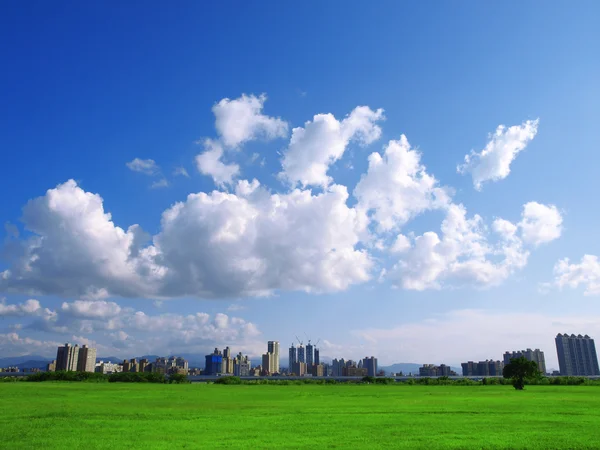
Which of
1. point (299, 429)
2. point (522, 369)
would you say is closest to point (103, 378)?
point (522, 369)

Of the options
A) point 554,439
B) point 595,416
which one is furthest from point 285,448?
point 595,416

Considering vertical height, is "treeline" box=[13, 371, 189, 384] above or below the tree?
below

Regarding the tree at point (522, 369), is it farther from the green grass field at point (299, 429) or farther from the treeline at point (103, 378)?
the treeline at point (103, 378)

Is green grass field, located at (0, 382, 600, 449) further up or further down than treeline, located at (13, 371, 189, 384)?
further up

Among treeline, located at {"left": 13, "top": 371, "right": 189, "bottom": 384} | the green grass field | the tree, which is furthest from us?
treeline, located at {"left": 13, "top": 371, "right": 189, "bottom": 384}

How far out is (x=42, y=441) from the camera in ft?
84.2

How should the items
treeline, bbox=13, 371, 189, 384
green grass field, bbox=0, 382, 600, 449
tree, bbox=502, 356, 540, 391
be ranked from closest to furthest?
green grass field, bbox=0, 382, 600, 449
tree, bbox=502, 356, 540, 391
treeline, bbox=13, 371, 189, 384

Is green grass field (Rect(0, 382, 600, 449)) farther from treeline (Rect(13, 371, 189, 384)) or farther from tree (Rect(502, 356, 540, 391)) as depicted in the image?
treeline (Rect(13, 371, 189, 384))

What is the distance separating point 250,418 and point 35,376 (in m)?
150

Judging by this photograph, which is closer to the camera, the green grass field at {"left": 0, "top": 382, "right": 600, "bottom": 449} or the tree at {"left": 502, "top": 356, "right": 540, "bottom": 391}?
the green grass field at {"left": 0, "top": 382, "right": 600, "bottom": 449}

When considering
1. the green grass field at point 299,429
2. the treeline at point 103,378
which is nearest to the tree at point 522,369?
the green grass field at point 299,429


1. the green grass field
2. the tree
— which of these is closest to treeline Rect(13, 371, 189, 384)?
the tree

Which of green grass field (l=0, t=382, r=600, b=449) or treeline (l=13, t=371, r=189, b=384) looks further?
treeline (l=13, t=371, r=189, b=384)

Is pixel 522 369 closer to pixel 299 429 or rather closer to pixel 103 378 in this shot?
pixel 299 429
